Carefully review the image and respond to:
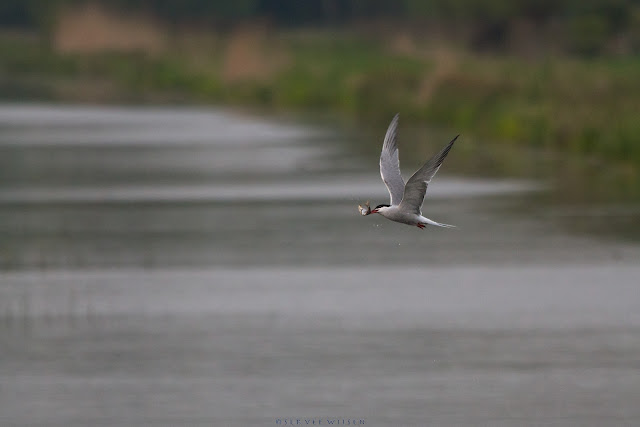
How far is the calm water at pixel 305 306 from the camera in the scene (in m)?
9.83

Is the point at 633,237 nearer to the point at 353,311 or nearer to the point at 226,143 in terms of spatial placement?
the point at 353,311

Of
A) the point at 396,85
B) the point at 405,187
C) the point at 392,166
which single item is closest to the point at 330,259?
the point at 392,166

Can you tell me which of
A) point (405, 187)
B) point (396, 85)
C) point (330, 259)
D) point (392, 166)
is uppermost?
point (396, 85)

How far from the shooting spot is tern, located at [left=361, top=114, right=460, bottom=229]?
781cm

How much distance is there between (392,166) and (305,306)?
14.1 ft

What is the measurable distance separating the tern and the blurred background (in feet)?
4.95

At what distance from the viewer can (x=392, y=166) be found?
8.48 meters

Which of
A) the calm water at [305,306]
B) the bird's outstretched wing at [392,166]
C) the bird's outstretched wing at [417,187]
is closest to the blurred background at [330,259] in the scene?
the calm water at [305,306]

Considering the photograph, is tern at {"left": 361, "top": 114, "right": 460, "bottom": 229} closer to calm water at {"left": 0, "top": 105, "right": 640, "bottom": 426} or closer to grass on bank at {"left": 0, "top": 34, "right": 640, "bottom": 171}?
calm water at {"left": 0, "top": 105, "right": 640, "bottom": 426}

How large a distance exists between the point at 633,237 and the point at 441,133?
11.6 m

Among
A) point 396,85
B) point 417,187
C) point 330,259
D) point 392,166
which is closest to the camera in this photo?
point 417,187

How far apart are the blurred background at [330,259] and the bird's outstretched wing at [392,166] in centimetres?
150

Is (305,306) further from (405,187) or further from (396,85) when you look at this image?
(396,85)

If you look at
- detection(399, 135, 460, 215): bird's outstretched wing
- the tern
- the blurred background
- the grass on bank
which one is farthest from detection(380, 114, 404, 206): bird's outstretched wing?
the grass on bank
